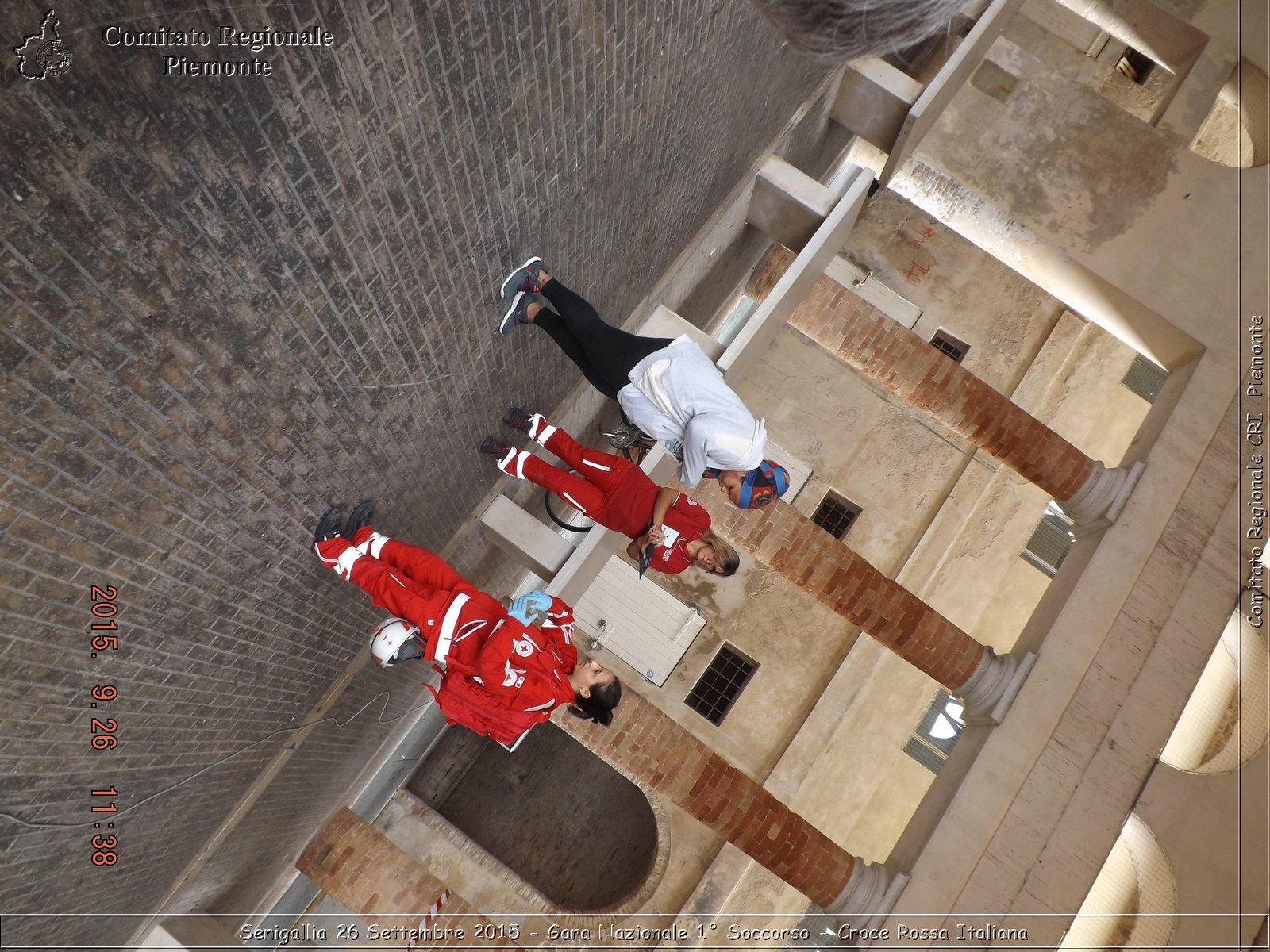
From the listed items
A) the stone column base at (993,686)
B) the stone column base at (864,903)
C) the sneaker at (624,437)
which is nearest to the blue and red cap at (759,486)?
the sneaker at (624,437)

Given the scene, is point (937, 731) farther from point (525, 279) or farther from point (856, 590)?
point (525, 279)

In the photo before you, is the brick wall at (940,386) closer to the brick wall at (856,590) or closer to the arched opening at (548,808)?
the brick wall at (856,590)

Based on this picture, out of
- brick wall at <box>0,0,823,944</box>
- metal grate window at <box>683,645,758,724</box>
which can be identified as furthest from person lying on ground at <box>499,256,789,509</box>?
metal grate window at <box>683,645,758,724</box>

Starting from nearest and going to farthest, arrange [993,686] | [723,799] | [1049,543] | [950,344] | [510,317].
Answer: [510,317] < [723,799] < [993,686] < [1049,543] < [950,344]

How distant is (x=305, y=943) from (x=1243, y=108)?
1113 cm

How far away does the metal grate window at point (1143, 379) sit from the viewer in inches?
337

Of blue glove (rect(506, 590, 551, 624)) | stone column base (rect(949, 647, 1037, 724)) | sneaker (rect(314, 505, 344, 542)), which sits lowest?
sneaker (rect(314, 505, 344, 542))

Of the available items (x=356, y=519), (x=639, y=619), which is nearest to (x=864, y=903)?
(x=639, y=619)

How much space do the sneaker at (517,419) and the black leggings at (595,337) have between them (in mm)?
712

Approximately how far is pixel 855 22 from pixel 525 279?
9.87 ft

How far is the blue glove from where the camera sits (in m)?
4.18

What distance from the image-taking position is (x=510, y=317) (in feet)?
13.7

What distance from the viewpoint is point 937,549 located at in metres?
8.17

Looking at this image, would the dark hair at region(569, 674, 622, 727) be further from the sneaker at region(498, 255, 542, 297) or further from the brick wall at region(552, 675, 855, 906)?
the sneaker at region(498, 255, 542, 297)
